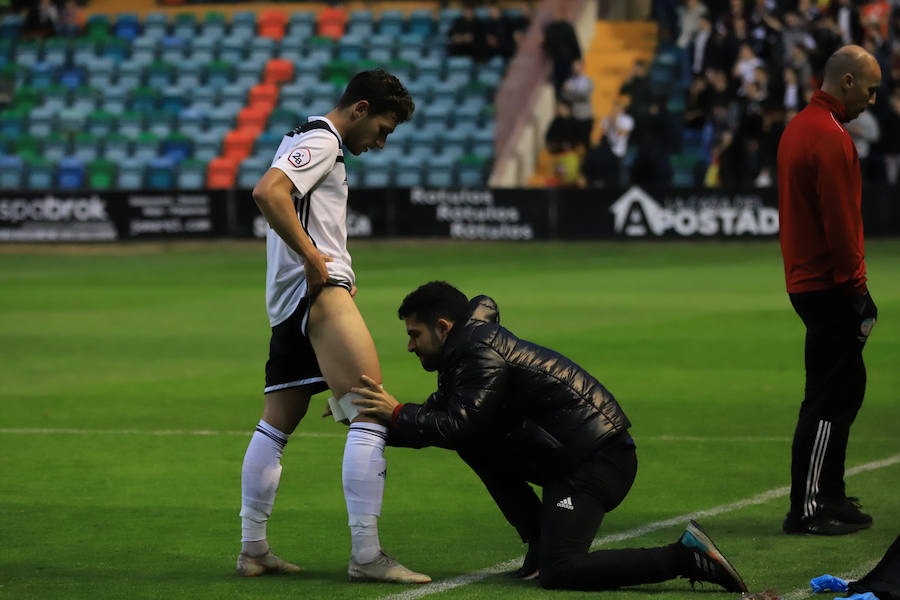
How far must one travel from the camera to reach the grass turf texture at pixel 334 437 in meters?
6.60

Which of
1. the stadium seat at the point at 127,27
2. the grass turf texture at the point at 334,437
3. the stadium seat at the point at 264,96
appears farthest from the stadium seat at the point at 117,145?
the grass turf texture at the point at 334,437

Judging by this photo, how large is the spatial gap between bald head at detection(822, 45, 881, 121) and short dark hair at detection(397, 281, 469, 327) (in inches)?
89.2

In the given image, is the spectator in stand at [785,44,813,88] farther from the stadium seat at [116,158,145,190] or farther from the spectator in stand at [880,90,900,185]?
the stadium seat at [116,158,145,190]

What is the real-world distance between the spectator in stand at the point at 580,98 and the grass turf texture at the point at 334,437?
30.1ft

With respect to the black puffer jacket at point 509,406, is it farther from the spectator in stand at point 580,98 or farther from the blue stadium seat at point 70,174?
the blue stadium seat at point 70,174

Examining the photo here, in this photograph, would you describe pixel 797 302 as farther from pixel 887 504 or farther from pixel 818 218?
pixel 887 504

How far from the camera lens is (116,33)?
38594mm

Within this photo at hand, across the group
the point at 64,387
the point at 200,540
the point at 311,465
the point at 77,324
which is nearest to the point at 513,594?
the point at 200,540

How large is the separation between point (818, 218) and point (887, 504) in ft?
5.10

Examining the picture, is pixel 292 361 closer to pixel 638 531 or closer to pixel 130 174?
pixel 638 531

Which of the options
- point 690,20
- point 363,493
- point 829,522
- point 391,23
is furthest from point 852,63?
point 391,23

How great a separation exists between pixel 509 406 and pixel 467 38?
2898cm

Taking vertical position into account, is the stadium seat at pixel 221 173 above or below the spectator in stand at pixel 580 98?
below

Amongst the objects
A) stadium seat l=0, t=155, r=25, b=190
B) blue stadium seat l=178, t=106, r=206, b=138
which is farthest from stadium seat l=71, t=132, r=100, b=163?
blue stadium seat l=178, t=106, r=206, b=138
